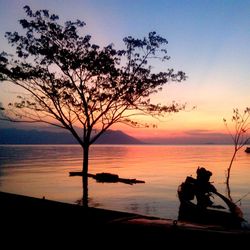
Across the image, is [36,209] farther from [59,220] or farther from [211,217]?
[211,217]

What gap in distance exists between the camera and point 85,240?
9695 millimetres

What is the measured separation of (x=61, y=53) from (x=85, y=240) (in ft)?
85.8

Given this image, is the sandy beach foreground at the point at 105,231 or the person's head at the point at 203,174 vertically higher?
the person's head at the point at 203,174

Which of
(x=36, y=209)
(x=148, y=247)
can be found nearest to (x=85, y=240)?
(x=148, y=247)

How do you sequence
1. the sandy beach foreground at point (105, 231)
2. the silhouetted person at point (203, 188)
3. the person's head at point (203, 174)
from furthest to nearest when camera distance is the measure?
the silhouetted person at point (203, 188), the person's head at point (203, 174), the sandy beach foreground at point (105, 231)

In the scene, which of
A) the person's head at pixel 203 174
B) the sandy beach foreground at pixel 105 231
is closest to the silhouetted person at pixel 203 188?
the person's head at pixel 203 174

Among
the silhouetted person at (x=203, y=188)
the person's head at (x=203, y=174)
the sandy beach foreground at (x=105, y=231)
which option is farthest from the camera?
the silhouetted person at (x=203, y=188)

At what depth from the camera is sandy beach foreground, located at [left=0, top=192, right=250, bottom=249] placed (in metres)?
8.34

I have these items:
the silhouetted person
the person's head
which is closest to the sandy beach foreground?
the person's head

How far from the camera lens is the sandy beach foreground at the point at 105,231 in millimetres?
8336

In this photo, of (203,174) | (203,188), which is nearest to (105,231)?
(203,174)

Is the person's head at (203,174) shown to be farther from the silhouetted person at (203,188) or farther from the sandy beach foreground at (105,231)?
the sandy beach foreground at (105,231)

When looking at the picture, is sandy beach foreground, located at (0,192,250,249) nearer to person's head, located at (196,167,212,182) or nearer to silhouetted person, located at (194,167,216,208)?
Answer: person's head, located at (196,167,212,182)

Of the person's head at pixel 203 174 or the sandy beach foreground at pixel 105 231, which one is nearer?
the sandy beach foreground at pixel 105 231
